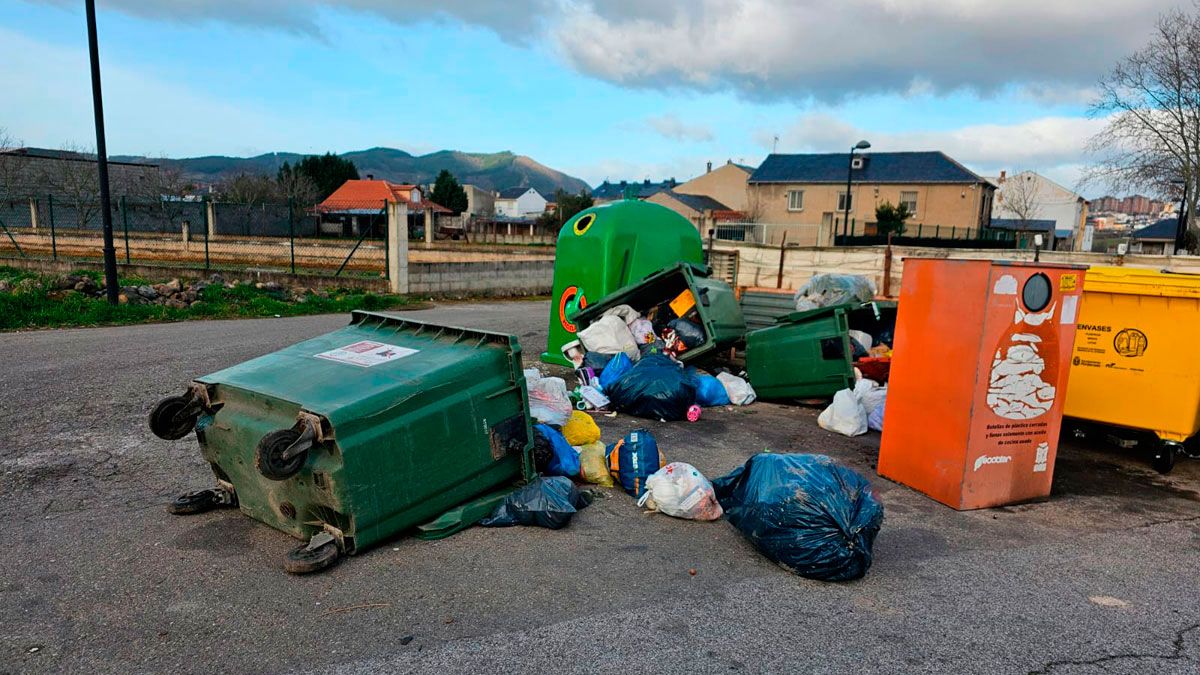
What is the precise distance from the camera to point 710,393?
6.54 meters

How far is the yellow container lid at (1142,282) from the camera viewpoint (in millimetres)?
4898

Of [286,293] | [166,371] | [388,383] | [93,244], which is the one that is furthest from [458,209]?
[388,383]

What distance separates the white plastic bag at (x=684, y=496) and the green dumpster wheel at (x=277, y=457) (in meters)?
1.85

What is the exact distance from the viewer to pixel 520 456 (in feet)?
12.7

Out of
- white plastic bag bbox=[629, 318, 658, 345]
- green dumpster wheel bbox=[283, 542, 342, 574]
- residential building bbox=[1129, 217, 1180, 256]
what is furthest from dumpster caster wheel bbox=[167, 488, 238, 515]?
residential building bbox=[1129, 217, 1180, 256]

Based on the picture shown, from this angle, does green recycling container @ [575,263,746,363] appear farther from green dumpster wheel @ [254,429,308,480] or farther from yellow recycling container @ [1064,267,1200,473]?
green dumpster wheel @ [254,429,308,480]

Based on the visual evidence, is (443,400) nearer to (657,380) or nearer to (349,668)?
(349,668)

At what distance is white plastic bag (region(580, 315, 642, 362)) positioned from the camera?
6.93 metres

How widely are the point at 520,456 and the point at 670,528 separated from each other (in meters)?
0.89

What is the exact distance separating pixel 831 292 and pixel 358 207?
41.4 metres

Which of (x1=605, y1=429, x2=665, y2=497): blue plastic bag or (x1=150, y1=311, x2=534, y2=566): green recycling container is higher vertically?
(x1=150, y1=311, x2=534, y2=566): green recycling container

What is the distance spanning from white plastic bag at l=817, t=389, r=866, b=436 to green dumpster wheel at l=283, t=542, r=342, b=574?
13.5ft

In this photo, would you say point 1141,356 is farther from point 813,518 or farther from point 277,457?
point 277,457

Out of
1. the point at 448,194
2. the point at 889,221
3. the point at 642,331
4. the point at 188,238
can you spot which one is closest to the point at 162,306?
the point at 642,331
